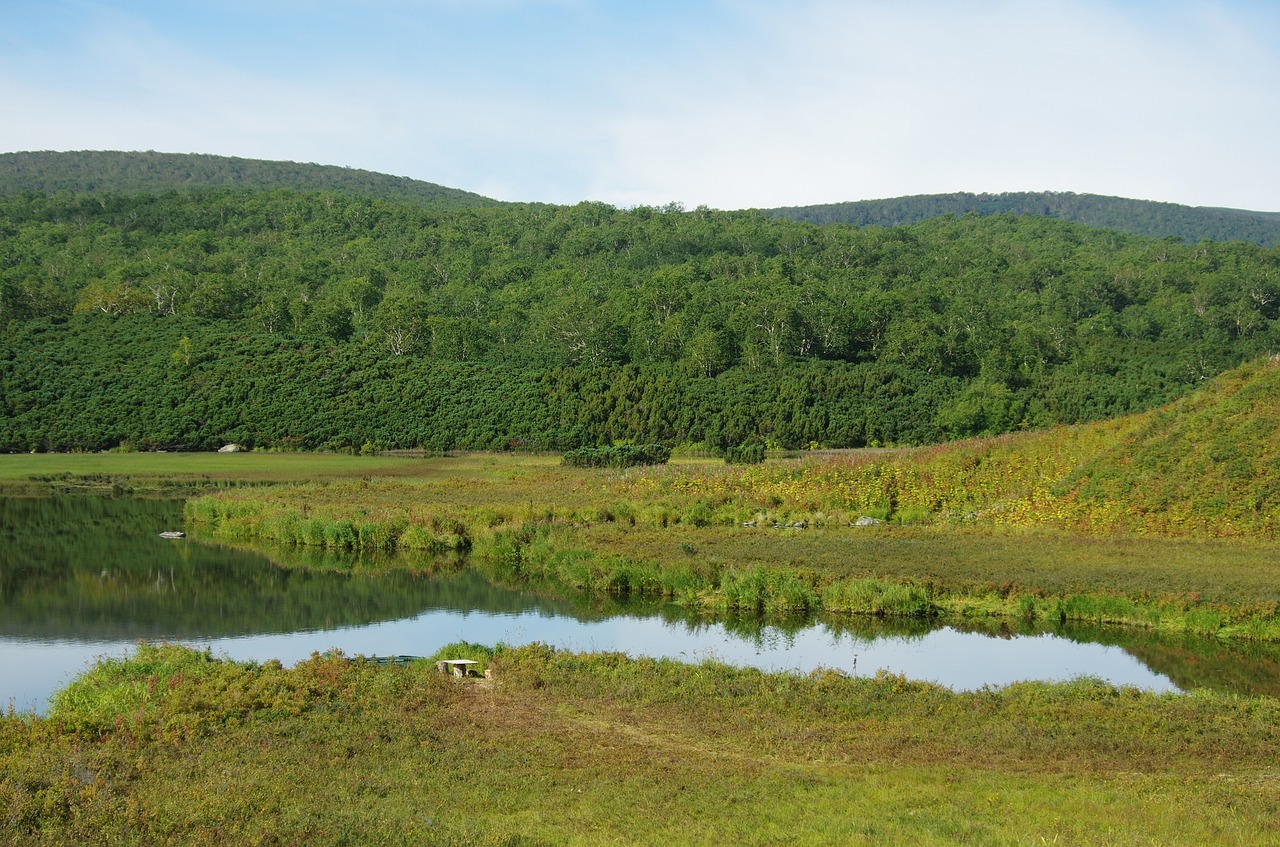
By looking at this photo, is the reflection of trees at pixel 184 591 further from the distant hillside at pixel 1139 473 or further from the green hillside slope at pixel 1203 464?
the green hillside slope at pixel 1203 464

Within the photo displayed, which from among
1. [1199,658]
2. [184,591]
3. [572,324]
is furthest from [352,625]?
[572,324]

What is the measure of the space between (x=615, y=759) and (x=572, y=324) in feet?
311

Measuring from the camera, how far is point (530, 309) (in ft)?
422

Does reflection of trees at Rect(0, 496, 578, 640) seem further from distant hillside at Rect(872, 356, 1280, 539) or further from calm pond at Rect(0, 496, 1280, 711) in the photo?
Answer: distant hillside at Rect(872, 356, 1280, 539)

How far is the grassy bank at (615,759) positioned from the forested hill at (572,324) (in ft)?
185

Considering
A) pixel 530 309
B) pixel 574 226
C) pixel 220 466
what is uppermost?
pixel 574 226

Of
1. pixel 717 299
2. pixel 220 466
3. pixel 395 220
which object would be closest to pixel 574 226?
pixel 395 220

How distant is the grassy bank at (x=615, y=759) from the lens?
36.5 feet

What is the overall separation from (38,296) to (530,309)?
4970 cm

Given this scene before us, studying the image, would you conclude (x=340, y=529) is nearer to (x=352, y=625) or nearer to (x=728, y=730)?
(x=352, y=625)

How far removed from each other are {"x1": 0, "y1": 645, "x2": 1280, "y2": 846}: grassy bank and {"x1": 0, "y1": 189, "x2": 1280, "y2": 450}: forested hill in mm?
56244

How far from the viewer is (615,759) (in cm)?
1375

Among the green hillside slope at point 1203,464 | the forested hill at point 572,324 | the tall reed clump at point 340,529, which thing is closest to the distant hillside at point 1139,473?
the green hillside slope at point 1203,464

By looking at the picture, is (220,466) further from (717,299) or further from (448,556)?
A: (717,299)
